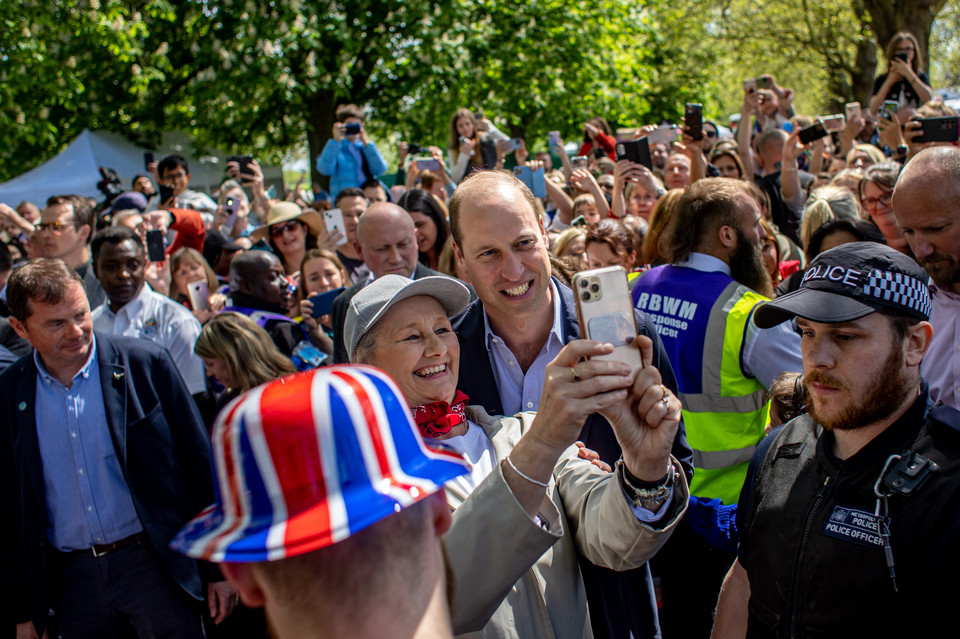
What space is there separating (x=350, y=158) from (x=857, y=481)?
791 cm

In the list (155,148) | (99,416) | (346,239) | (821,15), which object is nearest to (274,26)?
(155,148)

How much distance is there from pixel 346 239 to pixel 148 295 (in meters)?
1.77

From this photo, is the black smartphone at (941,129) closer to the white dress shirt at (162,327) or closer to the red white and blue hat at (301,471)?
the white dress shirt at (162,327)

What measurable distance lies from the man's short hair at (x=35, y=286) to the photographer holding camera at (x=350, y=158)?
217 inches

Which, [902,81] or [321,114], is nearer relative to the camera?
[902,81]

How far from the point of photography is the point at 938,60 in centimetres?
2822

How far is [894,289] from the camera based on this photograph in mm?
2070

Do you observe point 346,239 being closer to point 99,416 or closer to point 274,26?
point 99,416

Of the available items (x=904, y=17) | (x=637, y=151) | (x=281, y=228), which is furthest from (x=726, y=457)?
(x=904, y=17)

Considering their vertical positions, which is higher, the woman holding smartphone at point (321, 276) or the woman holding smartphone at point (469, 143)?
the woman holding smartphone at point (469, 143)

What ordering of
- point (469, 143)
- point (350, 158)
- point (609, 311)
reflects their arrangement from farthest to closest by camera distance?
point (350, 158), point (469, 143), point (609, 311)

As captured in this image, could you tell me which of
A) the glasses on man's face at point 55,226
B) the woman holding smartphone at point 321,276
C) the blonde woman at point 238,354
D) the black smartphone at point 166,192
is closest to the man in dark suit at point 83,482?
the blonde woman at point 238,354

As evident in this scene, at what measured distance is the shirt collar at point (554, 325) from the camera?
8.95 feet

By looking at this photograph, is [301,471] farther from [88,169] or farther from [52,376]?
[88,169]
